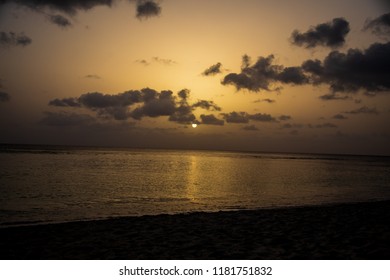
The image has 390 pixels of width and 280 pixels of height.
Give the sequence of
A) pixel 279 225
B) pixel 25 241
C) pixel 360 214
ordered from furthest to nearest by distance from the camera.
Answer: pixel 360 214, pixel 279 225, pixel 25 241

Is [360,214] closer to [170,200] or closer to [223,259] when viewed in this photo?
[223,259]

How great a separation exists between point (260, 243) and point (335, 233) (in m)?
3.34

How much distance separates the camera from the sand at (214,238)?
1044 centimetres

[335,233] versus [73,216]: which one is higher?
[335,233]

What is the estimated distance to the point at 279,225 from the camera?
14.6 metres

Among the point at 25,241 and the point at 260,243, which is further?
the point at 25,241

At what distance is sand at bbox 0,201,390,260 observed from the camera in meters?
10.4

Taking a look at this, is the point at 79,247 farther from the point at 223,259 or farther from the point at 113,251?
the point at 223,259

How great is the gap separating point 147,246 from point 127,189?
2355 centimetres

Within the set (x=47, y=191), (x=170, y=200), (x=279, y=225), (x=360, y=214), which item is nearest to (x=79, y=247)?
(x=279, y=225)

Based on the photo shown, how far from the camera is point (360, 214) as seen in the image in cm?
1684

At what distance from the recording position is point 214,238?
40.9ft
